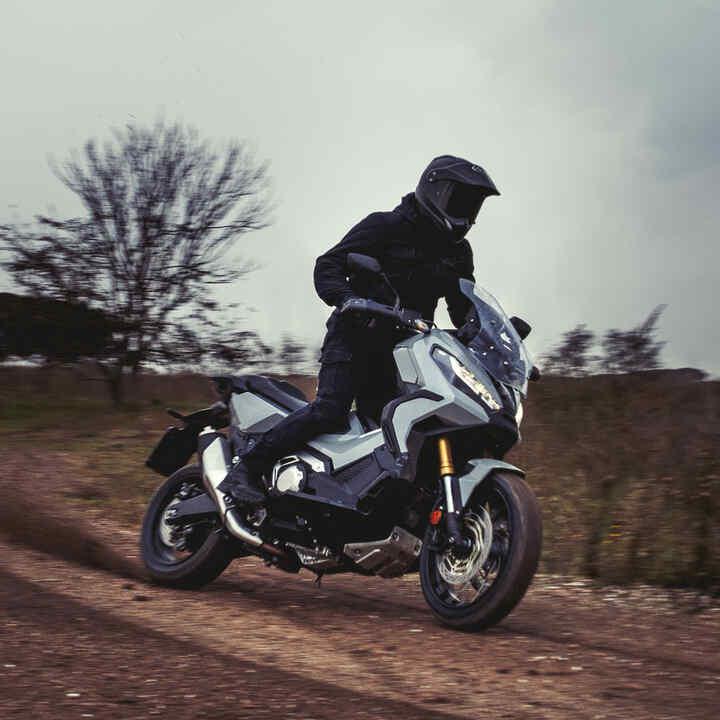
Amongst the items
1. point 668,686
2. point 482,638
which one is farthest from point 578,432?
point 668,686

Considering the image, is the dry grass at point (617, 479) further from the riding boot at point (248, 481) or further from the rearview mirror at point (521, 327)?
the rearview mirror at point (521, 327)

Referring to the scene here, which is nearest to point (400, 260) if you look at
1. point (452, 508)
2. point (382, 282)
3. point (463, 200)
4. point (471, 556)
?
point (382, 282)

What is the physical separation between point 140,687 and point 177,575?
237 cm

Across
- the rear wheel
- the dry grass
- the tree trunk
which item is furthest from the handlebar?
the tree trunk

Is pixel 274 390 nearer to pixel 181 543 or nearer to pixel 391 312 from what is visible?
pixel 181 543

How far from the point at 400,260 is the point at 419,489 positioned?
3.92 ft

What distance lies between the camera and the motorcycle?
16.4ft

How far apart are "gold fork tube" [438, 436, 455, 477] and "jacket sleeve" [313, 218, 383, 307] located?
3.15 ft

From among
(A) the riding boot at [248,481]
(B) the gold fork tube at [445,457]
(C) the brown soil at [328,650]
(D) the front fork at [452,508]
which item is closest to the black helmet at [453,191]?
(B) the gold fork tube at [445,457]

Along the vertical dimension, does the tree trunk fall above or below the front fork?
above

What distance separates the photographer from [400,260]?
574cm

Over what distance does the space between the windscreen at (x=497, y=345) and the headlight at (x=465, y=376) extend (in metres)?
0.10

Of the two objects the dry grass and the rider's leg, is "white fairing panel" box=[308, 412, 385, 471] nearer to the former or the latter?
the rider's leg

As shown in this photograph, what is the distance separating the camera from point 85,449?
13.5m
